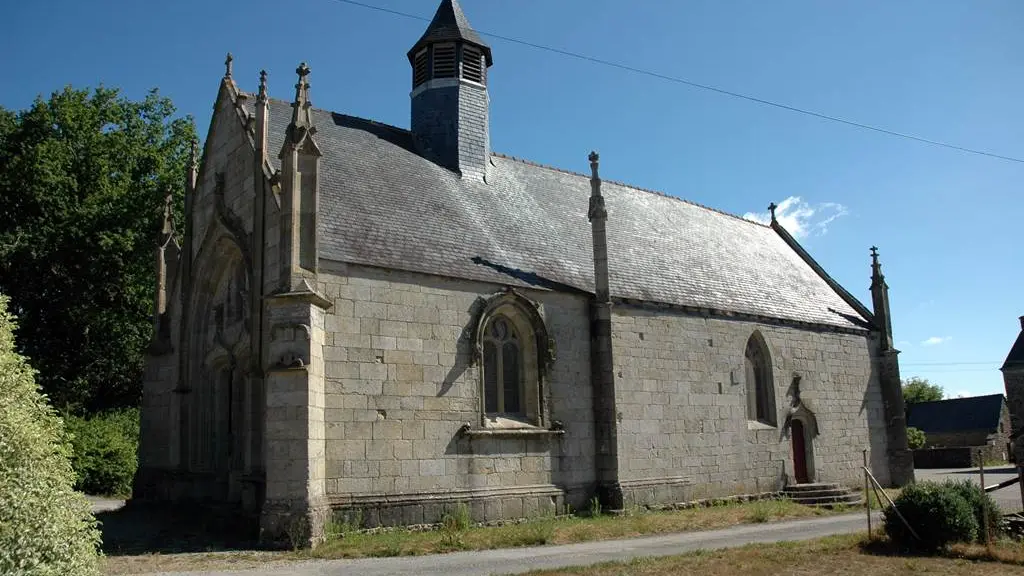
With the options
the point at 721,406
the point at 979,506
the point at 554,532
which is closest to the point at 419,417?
the point at 554,532

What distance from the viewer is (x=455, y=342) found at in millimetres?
15914

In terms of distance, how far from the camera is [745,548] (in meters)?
12.6

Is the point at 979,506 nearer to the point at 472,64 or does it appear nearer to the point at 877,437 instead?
the point at 877,437

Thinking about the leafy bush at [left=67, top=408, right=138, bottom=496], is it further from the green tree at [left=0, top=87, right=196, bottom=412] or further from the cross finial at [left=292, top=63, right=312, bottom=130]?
the cross finial at [left=292, top=63, right=312, bottom=130]

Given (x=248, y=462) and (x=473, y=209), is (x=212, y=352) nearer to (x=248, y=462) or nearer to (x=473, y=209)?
(x=248, y=462)

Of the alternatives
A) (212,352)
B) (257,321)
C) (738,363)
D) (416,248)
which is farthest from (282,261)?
(738,363)

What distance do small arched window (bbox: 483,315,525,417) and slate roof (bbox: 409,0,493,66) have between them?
8.91 meters

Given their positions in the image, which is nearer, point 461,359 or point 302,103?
point 302,103

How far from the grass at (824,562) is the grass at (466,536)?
2810 millimetres

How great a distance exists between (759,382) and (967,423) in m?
39.6

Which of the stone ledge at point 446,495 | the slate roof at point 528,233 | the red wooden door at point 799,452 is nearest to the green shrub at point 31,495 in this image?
the stone ledge at point 446,495

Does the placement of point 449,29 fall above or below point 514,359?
above

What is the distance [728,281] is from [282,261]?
43.8 feet

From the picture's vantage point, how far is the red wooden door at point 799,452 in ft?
71.8
